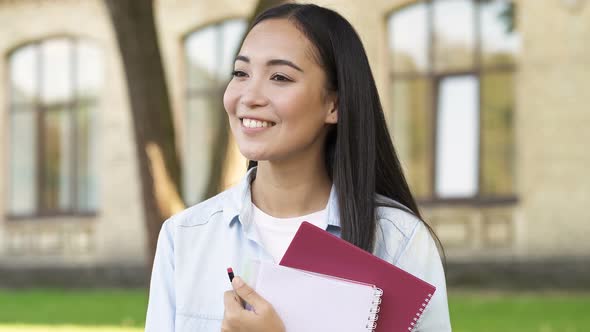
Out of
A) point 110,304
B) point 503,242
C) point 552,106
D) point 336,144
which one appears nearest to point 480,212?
point 503,242

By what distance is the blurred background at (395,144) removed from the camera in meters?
13.9

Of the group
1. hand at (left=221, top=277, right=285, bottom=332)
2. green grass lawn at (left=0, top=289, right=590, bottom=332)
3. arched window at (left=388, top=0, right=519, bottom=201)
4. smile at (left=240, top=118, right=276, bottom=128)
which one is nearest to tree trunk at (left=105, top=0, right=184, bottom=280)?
green grass lawn at (left=0, top=289, right=590, bottom=332)

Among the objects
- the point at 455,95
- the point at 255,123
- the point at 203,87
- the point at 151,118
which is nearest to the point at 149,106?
the point at 151,118

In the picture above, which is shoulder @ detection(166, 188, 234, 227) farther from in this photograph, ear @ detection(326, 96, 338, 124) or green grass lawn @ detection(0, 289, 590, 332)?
green grass lawn @ detection(0, 289, 590, 332)

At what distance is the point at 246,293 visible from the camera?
236 cm

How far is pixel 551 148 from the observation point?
50.5 feet

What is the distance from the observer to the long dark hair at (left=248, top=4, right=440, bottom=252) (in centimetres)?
260

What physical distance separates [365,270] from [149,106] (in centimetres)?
531

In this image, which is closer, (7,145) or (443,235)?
(443,235)

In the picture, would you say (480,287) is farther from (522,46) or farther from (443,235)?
(522,46)

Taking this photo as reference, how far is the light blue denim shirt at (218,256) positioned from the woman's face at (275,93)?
15cm

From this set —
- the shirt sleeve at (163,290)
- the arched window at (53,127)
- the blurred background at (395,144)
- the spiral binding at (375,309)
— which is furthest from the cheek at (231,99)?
the arched window at (53,127)

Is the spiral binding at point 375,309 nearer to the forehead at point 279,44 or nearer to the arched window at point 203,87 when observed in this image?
the forehead at point 279,44

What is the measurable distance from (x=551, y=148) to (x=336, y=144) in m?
13.2
